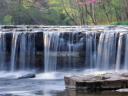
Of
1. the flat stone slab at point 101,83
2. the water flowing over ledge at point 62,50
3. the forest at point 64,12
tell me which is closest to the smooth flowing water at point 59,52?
the water flowing over ledge at point 62,50

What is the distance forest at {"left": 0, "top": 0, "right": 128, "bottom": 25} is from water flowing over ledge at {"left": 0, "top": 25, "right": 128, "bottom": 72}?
2705cm

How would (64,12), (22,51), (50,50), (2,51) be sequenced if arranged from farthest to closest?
(64,12), (2,51), (22,51), (50,50)

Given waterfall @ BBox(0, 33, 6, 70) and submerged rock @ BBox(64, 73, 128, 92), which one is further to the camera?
waterfall @ BBox(0, 33, 6, 70)

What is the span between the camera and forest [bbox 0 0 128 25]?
2486 inches

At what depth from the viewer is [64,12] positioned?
224ft

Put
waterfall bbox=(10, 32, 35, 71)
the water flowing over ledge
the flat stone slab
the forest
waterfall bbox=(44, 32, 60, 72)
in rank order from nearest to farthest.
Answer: the flat stone slab, the water flowing over ledge, waterfall bbox=(44, 32, 60, 72), waterfall bbox=(10, 32, 35, 71), the forest

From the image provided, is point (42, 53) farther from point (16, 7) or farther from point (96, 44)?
point (16, 7)

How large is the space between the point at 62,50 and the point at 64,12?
33.7 m

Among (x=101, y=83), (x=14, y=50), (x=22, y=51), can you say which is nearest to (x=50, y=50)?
(x=22, y=51)

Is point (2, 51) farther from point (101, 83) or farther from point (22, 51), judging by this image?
point (101, 83)

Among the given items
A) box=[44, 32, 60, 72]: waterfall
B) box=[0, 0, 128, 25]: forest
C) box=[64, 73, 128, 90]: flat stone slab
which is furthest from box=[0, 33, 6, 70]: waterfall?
box=[0, 0, 128, 25]: forest

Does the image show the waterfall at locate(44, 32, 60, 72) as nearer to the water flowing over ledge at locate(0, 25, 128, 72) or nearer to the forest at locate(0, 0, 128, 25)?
the water flowing over ledge at locate(0, 25, 128, 72)

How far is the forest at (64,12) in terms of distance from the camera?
63.2 meters

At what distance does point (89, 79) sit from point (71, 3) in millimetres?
45494
